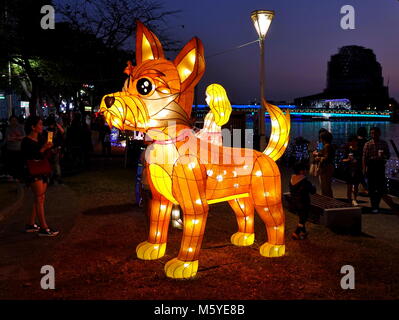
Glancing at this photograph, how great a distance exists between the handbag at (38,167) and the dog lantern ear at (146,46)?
7.54 ft

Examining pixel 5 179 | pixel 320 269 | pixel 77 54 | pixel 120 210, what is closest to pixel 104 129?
pixel 77 54

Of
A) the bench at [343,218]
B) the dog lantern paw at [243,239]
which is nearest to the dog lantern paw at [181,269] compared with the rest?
the dog lantern paw at [243,239]

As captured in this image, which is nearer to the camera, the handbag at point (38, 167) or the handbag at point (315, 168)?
the handbag at point (38, 167)

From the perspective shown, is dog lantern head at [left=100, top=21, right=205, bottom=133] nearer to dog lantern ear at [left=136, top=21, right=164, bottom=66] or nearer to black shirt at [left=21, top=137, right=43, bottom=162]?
dog lantern ear at [left=136, top=21, right=164, bottom=66]

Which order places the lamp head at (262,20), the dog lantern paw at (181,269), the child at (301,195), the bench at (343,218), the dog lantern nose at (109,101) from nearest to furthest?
the dog lantern nose at (109,101), the dog lantern paw at (181,269), the child at (301,195), the bench at (343,218), the lamp head at (262,20)

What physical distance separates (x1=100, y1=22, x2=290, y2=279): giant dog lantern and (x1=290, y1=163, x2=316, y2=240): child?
1.18m

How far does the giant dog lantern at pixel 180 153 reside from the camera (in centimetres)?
427

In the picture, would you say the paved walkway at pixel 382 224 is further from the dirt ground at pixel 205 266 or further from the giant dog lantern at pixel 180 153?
the giant dog lantern at pixel 180 153

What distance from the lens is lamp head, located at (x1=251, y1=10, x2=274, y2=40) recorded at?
9.30 metres

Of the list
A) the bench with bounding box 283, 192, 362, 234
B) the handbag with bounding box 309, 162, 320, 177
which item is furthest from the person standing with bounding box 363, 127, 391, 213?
the bench with bounding box 283, 192, 362, 234

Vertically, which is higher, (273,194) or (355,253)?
(273,194)

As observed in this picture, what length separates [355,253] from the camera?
5.51 metres

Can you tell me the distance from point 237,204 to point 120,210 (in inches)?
122
